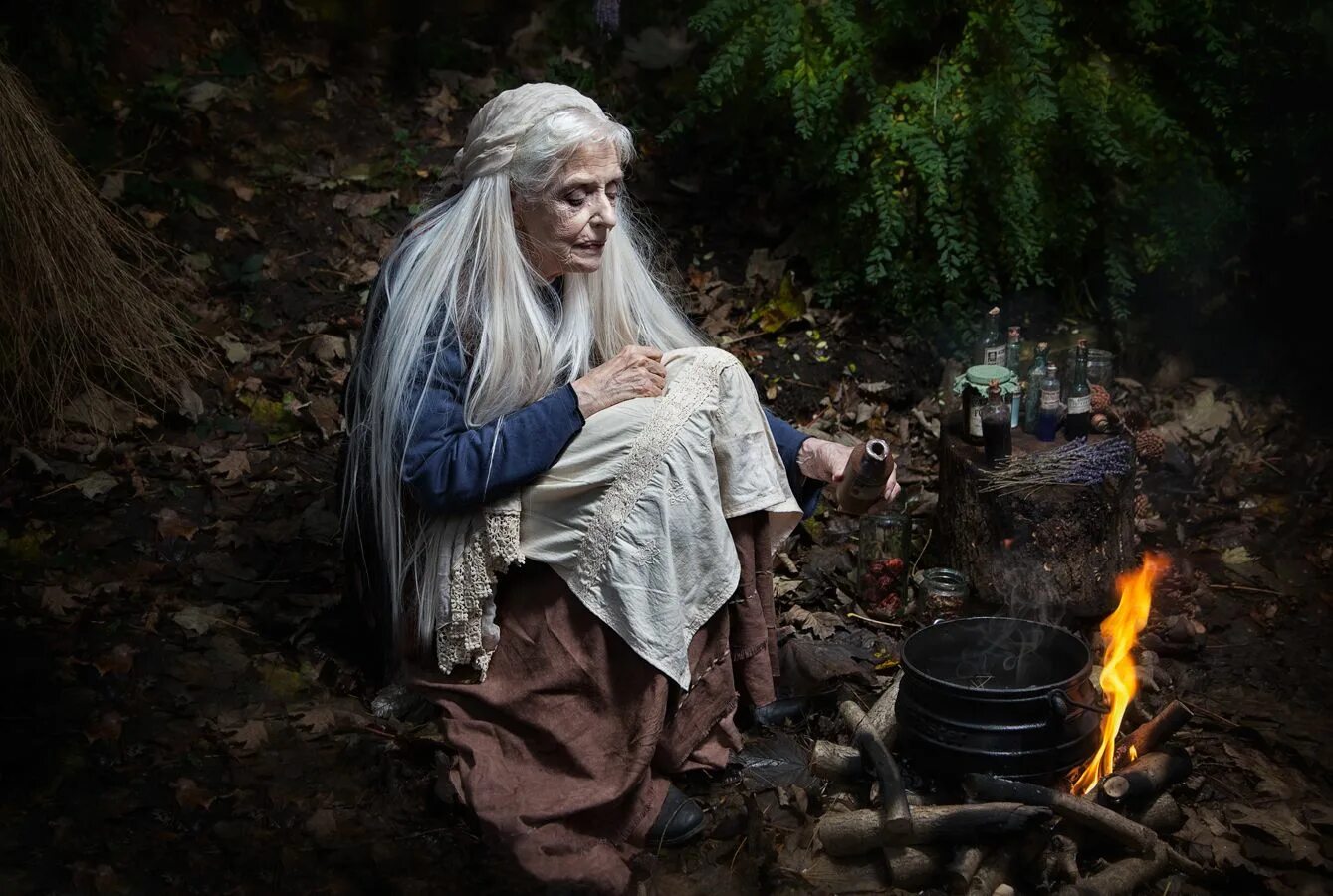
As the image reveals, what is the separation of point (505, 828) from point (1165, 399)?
418 cm

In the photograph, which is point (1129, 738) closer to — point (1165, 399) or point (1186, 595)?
point (1186, 595)

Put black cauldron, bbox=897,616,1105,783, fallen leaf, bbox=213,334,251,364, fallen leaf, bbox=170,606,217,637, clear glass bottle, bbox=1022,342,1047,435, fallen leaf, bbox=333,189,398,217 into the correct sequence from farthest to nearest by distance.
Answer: fallen leaf, bbox=333,189,398,217 → fallen leaf, bbox=213,334,251,364 → clear glass bottle, bbox=1022,342,1047,435 → fallen leaf, bbox=170,606,217,637 → black cauldron, bbox=897,616,1105,783

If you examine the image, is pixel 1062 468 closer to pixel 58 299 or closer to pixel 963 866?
pixel 963 866

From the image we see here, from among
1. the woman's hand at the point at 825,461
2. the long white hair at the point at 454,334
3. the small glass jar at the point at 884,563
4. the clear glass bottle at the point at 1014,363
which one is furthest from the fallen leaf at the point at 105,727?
the clear glass bottle at the point at 1014,363

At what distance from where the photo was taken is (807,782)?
381 cm

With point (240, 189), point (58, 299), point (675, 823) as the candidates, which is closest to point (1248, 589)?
point (675, 823)

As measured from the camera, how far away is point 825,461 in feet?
12.9

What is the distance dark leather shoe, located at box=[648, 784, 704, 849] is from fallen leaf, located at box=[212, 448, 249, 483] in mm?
2530

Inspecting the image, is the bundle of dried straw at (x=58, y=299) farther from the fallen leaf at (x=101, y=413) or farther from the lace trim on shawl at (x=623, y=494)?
the lace trim on shawl at (x=623, y=494)

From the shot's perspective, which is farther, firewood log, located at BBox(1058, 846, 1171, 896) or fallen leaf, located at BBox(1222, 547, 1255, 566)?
fallen leaf, located at BBox(1222, 547, 1255, 566)

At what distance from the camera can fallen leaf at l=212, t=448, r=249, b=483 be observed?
5.24m

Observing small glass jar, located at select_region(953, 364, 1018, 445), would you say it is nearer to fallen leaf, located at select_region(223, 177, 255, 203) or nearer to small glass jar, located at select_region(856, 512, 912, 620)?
small glass jar, located at select_region(856, 512, 912, 620)

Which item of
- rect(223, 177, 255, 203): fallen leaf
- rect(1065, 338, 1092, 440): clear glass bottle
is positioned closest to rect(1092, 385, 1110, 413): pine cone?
rect(1065, 338, 1092, 440): clear glass bottle

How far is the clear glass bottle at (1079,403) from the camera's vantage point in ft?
15.4
